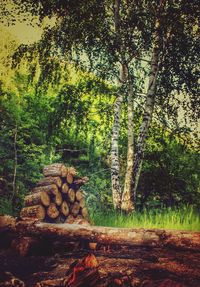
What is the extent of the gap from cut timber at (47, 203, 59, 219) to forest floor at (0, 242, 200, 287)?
5.31 ft

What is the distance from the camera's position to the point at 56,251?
584 centimetres

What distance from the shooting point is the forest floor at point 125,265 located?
404cm

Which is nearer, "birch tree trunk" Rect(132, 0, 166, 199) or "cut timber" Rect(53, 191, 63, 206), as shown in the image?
"cut timber" Rect(53, 191, 63, 206)

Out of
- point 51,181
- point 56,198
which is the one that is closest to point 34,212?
point 56,198

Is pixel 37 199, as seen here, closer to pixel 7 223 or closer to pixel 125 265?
pixel 7 223

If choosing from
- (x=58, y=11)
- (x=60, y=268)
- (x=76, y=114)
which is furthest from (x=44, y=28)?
(x=60, y=268)

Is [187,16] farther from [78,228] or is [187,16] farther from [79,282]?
[79,282]

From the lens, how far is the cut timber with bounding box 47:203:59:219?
742 centimetres

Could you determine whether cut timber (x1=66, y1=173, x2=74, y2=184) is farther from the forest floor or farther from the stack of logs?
the forest floor

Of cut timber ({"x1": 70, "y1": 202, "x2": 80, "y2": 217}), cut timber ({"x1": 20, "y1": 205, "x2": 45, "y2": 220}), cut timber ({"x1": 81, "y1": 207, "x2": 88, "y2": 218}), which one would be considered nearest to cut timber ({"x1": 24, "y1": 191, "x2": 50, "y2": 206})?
cut timber ({"x1": 20, "y1": 205, "x2": 45, "y2": 220})

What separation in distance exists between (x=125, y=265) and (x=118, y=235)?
83cm

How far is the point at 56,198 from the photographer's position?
25.3 feet

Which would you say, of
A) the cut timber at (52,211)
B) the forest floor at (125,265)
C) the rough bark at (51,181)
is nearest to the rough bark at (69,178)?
the rough bark at (51,181)

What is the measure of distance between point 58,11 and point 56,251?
616 cm
